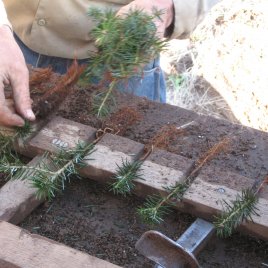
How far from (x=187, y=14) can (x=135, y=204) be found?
814 millimetres

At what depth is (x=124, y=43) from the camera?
5.44ft

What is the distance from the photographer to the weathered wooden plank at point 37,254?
1426mm

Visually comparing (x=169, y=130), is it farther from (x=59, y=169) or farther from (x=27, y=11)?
(x=27, y=11)

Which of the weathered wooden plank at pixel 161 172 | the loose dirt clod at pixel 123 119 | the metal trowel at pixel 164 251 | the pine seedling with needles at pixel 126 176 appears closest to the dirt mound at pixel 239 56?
the loose dirt clod at pixel 123 119

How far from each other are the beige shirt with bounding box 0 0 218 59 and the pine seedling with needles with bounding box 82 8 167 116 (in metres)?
0.49

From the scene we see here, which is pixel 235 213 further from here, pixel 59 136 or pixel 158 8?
pixel 158 8

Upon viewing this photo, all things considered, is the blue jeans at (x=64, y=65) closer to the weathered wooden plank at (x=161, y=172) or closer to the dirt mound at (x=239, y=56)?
the weathered wooden plank at (x=161, y=172)

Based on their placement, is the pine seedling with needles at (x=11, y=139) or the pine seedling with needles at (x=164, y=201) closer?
the pine seedling with needles at (x=164, y=201)

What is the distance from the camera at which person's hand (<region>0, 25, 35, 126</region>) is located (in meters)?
1.77

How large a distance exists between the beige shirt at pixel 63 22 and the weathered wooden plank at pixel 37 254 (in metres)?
1.01

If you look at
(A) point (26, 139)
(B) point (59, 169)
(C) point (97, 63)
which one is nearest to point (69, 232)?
(B) point (59, 169)

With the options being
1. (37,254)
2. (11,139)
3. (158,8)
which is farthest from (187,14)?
(37,254)

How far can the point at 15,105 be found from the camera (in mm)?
1811

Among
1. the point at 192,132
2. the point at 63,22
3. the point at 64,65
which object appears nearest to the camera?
the point at 192,132
